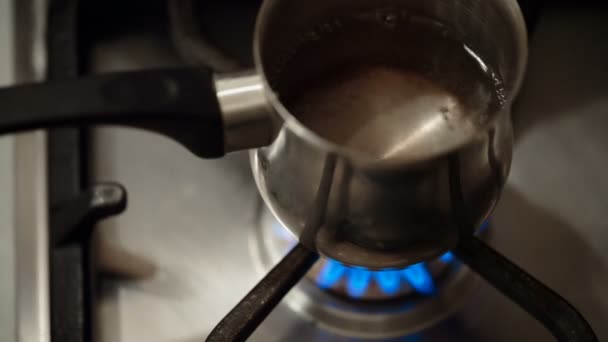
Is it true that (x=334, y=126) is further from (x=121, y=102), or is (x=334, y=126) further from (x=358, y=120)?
(x=121, y=102)

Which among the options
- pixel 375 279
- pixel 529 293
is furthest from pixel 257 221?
pixel 529 293

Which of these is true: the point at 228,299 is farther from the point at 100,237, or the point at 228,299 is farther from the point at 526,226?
the point at 526,226

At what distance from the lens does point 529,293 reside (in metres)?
0.44

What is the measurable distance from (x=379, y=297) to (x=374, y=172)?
19 cm

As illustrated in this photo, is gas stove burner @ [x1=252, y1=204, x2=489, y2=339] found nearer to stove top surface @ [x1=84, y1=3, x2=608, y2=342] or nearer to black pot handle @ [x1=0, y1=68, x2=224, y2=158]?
stove top surface @ [x1=84, y1=3, x2=608, y2=342]

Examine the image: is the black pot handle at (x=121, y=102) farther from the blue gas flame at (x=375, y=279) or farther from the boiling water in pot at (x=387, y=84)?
the blue gas flame at (x=375, y=279)

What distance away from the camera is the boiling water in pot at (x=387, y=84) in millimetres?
417

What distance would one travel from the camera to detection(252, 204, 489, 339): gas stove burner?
500 millimetres

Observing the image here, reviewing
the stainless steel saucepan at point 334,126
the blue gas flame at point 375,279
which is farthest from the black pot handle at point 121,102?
the blue gas flame at point 375,279

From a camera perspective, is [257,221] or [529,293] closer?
[529,293]

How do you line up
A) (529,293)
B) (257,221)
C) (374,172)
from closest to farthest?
(374,172), (529,293), (257,221)

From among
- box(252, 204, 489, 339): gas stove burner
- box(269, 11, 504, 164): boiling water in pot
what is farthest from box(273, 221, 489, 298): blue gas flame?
box(269, 11, 504, 164): boiling water in pot

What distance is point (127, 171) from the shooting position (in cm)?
56

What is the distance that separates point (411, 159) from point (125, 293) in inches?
10.8
